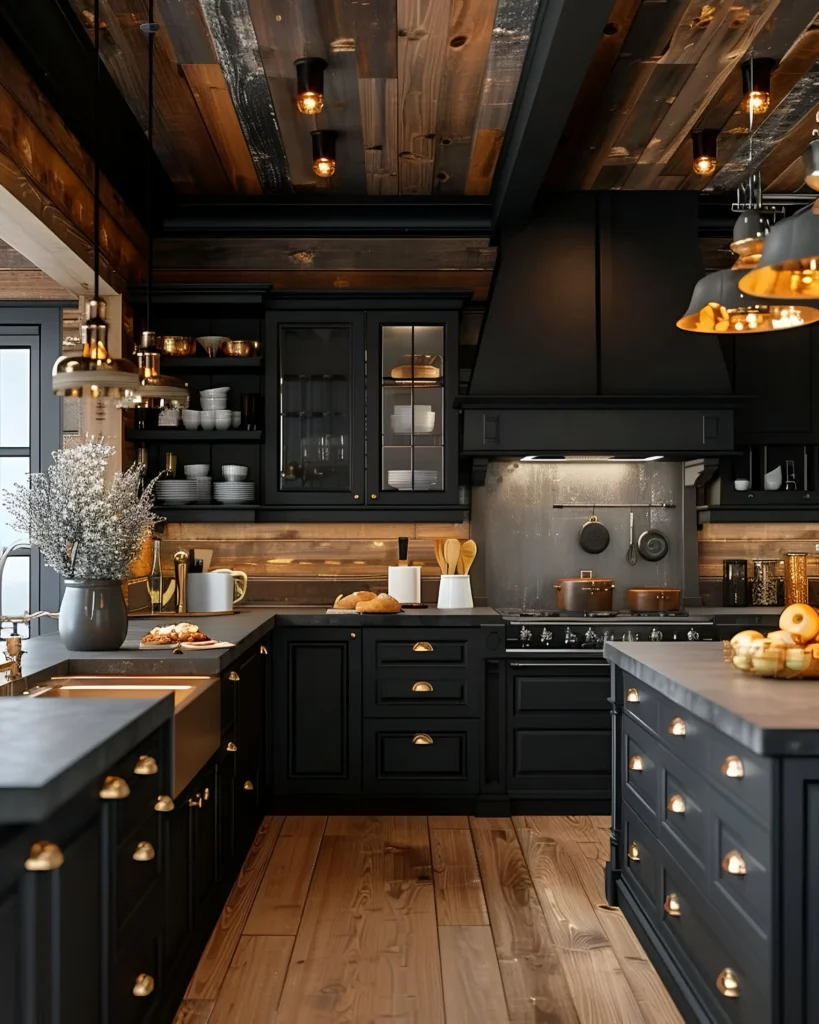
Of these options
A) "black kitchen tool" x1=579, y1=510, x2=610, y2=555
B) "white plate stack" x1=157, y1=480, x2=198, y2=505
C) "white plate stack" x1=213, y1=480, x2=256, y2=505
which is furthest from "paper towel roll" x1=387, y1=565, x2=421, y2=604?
"white plate stack" x1=157, y1=480, x2=198, y2=505

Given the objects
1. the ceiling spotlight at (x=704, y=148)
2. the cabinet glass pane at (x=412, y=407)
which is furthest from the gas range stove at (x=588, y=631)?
the ceiling spotlight at (x=704, y=148)

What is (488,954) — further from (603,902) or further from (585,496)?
(585,496)

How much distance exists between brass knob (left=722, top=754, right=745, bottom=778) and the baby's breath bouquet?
6.18ft

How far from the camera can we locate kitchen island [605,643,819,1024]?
73.7 inches

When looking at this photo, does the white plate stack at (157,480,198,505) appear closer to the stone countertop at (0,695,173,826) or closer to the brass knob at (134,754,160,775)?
the stone countertop at (0,695,173,826)

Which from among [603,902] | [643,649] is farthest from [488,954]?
[643,649]

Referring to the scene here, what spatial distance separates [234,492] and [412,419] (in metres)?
0.96

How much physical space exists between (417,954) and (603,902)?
76 cm

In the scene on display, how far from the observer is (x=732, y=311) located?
2.63 meters

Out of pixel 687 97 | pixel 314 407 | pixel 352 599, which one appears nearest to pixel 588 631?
pixel 352 599

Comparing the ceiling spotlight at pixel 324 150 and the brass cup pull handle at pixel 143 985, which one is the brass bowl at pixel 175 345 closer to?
the ceiling spotlight at pixel 324 150

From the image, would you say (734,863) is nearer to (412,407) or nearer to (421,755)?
(421,755)

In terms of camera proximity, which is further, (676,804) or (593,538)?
(593,538)

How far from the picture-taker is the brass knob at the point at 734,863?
2.05 m
